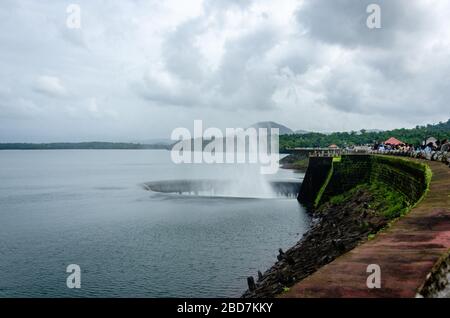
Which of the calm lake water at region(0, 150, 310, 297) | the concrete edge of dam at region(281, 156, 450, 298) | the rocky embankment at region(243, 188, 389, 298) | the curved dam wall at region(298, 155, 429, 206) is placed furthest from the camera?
the curved dam wall at region(298, 155, 429, 206)

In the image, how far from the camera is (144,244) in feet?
114

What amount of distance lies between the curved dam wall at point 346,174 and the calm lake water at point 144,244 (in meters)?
3.48

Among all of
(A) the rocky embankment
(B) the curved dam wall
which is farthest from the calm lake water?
(B) the curved dam wall

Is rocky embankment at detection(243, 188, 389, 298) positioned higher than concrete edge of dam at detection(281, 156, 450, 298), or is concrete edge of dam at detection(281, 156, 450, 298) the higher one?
concrete edge of dam at detection(281, 156, 450, 298)

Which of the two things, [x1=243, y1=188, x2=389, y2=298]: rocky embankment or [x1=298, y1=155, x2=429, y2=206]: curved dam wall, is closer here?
[x1=243, y1=188, x2=389, y2=298]: rocky embankment

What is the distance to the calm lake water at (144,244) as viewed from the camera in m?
25.3

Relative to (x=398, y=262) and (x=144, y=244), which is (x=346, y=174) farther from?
(x=398, y=262)

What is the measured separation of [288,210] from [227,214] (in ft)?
26.7

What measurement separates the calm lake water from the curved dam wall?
348cm

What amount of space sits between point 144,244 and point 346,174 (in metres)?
30.3

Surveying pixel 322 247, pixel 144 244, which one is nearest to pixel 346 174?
pixel 322 247

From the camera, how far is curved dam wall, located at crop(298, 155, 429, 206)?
38359 millimetres

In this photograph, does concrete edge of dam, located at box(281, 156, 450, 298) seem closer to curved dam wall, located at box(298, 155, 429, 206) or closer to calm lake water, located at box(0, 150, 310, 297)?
calm lake water, located at box(0, 150, 310, 297)

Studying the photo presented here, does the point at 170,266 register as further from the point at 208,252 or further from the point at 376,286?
the point at 376,286
